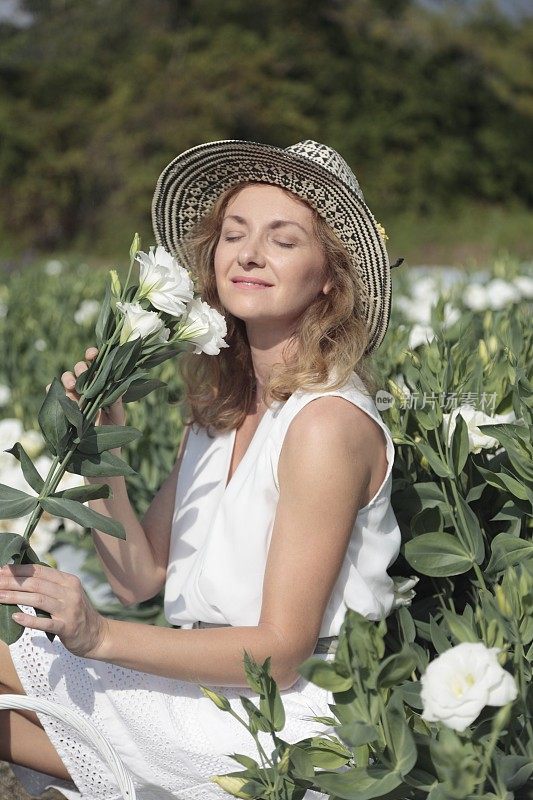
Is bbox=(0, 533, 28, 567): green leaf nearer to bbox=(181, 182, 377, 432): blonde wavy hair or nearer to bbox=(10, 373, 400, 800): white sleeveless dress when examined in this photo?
bbox=(10, 373, 400, 800): white sleeveless dress

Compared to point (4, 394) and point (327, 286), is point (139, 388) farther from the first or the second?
point (4, 394)

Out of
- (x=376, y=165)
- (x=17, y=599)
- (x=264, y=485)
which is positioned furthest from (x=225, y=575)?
(x=376, y=165)

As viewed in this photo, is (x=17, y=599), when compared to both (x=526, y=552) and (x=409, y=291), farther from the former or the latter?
(x=409, y=291)

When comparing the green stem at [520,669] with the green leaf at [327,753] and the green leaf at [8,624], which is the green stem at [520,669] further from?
the green leaf at [8,624]

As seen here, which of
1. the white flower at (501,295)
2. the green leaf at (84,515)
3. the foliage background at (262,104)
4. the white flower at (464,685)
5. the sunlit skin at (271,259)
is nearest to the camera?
the white flower at (464,685)

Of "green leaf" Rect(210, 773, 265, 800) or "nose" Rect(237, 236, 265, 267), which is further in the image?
"nose" Rect(237, 236, 265, 267)

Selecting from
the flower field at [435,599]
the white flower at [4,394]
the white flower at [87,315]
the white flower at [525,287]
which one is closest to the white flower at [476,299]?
the white flower at [525,287]

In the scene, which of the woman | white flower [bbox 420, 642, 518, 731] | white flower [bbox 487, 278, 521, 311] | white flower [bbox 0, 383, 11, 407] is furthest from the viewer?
white flower [bbox 487, 278, 521, 311]

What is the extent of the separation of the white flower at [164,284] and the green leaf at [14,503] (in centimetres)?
30

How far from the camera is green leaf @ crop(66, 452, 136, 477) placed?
1.37 m

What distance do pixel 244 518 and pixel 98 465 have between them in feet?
1.00

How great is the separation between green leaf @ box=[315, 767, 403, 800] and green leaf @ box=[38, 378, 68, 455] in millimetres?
538

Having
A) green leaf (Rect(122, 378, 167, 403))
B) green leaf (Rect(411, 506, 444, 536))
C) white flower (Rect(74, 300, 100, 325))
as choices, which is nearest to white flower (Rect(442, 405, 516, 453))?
green leaf (Rect(411, 506, 444, 536))

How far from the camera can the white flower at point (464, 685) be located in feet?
3.16
